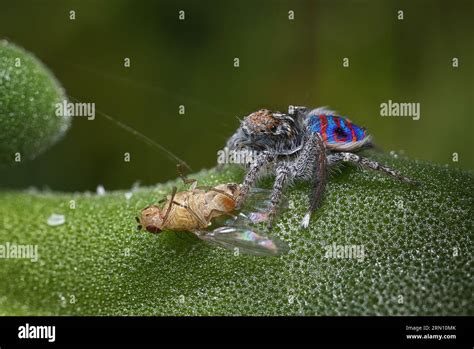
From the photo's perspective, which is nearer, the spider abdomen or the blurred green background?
the spider abdomen

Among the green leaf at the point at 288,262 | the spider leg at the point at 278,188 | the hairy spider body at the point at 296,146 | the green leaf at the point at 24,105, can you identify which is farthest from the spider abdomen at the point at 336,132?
the green leaf at the point at 24,105

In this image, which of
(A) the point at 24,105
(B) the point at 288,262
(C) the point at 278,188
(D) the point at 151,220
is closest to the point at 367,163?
(C) the point at 278,188

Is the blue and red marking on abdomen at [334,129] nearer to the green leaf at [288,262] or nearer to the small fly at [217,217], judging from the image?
the green leaf at [288,262]

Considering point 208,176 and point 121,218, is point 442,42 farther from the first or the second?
point 121,218

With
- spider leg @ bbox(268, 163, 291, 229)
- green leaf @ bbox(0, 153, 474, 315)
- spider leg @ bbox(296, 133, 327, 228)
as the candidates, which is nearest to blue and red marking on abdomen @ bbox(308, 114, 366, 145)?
spider leg @ bbox(296, 133, 327, 228)

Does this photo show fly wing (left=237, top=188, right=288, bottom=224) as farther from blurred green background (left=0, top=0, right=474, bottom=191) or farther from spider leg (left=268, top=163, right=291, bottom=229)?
blurred green background (left=0, top=0, right=474, bottom=191)
